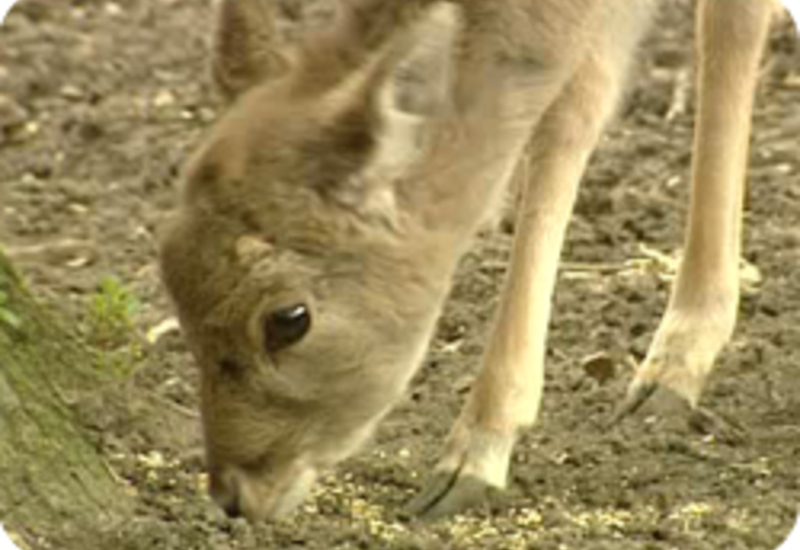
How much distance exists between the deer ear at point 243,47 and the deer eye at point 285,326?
0.25m

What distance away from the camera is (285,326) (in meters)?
3.47

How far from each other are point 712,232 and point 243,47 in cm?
72

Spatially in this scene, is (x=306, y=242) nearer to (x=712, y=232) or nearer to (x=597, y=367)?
(x=597, y=367)

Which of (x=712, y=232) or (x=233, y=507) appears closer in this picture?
(x=233, y=507)

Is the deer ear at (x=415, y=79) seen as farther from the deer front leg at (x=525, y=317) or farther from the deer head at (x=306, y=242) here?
the deer front leg at (x=525, y=317)

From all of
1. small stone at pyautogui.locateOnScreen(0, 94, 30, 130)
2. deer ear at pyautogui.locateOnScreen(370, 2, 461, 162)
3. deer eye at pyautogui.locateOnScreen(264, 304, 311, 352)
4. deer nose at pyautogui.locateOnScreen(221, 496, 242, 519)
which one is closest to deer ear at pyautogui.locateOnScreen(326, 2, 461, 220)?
deer ear at pyautogui.locateOnScreen(370, 2, 461, 162)

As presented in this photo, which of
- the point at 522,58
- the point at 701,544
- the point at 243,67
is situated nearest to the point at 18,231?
the point at 243,67

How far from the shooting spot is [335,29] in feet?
11.3

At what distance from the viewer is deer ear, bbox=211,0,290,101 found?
353 cm

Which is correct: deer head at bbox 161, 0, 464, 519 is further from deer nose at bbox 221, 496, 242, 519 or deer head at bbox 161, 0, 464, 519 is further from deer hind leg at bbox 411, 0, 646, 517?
deer hind leg at bbox 411, 0, 646, 517

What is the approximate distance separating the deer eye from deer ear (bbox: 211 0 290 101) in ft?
0.82

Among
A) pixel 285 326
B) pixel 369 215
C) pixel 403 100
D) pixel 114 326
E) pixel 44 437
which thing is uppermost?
pixel 403 100

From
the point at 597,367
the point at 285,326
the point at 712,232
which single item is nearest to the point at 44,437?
the point at 285,326

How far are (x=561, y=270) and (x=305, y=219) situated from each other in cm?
54
